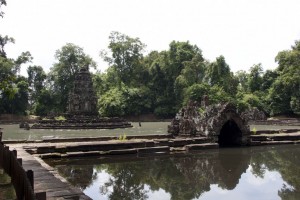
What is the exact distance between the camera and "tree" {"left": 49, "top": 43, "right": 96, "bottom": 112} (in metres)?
63.9

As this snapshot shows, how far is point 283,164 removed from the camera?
1300 cm

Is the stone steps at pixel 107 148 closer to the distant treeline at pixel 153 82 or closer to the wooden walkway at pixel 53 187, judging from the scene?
the wooden walkway at pixel 53 187

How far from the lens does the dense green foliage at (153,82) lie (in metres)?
55.0

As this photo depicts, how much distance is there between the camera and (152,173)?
453 inches

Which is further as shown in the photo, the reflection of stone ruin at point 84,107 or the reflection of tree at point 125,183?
the reflection of stone ruin at point 84,107

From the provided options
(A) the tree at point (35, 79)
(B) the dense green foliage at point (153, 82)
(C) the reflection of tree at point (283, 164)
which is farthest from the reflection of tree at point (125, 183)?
(A) the tree at point (35, 79)

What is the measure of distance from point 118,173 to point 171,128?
33.9 ft

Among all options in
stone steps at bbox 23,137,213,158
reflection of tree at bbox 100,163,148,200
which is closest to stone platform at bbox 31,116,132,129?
stone steps at bbox 23,137,213,158

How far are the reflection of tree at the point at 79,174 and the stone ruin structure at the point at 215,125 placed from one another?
8235 mm

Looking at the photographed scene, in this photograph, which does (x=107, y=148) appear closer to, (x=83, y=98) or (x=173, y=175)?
(x=173, y=175)

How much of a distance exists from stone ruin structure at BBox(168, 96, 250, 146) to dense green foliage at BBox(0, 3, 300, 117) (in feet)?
106

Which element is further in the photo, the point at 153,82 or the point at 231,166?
the point at 153,82

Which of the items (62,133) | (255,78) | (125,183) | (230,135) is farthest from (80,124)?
(255,78)

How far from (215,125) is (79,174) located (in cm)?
942
